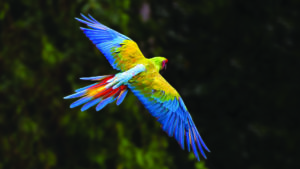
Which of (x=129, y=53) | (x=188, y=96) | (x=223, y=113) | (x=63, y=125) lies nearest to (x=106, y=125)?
(x=63, y=125)

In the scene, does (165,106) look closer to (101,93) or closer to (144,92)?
(144,92)

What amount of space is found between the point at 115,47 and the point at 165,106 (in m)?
0.29

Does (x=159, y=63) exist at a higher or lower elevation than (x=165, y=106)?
higher

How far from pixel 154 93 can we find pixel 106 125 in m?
2.20

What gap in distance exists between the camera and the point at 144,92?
134 cm

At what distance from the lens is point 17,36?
12.2ft

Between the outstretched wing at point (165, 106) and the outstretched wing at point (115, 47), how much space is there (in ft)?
0.35

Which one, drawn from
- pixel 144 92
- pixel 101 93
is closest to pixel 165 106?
pixel 144 92

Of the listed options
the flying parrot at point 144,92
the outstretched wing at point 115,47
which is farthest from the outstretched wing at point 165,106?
the outstretched wing at point 115,47

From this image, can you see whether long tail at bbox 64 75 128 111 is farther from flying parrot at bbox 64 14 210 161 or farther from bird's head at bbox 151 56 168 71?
bird's head at bbox 151 56 168 71

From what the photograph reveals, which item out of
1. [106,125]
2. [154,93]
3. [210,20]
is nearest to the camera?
[154,93]

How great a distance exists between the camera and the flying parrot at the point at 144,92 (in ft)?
4.31

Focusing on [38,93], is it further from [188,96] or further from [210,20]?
[210,20]

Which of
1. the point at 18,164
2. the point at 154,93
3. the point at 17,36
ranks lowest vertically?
the point at 18,164
